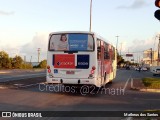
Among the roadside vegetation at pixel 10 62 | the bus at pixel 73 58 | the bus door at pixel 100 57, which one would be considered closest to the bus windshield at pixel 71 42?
the bus at pixel 73 58

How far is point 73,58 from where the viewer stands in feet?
64.8

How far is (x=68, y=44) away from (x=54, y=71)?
5.19 feet

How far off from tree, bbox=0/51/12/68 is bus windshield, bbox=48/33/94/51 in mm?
63155

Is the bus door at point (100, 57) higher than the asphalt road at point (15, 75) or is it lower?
higher

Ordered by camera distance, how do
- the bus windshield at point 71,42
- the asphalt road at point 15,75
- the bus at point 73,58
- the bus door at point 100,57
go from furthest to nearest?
1. the asphalt road at point 15,75
2. the bus door at point 100,57
3. the bus windshield at point 71,42
4. the bus at point 73,58

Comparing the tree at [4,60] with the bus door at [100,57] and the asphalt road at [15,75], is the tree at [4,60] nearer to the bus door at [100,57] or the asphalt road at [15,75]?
the asphalt road at [15,75]

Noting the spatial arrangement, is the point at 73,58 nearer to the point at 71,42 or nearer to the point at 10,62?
the point at 71,42

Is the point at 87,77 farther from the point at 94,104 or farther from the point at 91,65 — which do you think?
the point at 94,104

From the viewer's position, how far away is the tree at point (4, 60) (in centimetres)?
8191

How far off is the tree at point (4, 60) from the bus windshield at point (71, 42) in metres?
63.2

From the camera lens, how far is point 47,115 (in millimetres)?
12562

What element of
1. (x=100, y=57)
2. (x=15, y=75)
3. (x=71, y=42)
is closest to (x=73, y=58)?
(x=71, y=42)

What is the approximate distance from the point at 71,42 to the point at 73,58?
2.86 feet

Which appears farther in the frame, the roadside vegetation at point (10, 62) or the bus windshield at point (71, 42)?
the roadside vegetation at point (10, 62)
